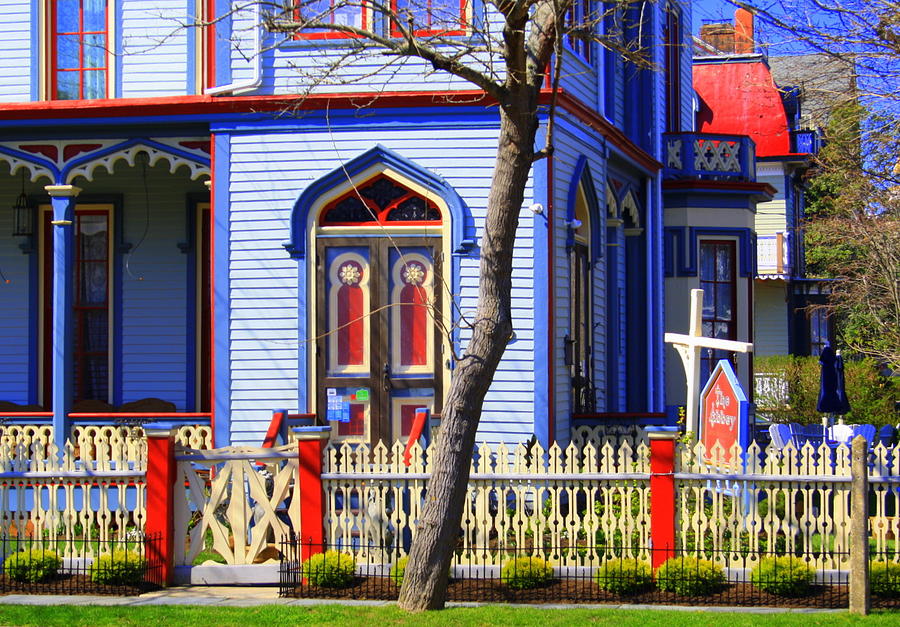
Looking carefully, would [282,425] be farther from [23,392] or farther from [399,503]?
[23,392]

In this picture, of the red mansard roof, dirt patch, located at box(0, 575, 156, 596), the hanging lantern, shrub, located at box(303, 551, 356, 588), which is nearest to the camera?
shrub, located at box(303, 551, 356, 588)

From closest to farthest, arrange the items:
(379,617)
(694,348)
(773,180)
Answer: (379,617), (694,348), (773,180)

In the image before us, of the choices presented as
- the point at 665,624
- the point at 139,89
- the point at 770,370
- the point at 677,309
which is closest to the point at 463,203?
the point at 139,89

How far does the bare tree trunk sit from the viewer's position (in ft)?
29.7

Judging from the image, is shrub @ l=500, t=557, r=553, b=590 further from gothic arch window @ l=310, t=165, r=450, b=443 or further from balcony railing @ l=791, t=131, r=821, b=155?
balcony railing @ l=791, t=131, r=821, b=155

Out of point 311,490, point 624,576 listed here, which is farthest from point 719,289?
point 311,490

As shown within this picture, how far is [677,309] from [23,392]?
391 inches

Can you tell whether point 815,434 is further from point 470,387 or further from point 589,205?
point 470,387

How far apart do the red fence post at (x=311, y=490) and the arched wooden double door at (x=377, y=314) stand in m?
3.19

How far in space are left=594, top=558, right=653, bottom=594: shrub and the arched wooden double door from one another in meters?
4.19

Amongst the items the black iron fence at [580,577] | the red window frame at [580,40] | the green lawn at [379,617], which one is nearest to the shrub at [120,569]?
the green lawn at [379,617]

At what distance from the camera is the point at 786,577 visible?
30.9 ft

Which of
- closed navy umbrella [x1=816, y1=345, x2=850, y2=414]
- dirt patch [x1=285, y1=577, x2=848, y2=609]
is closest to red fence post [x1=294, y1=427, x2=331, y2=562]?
dirt patch [x1=285, y1=577, x2=848, y2=609]

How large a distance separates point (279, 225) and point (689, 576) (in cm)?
641
